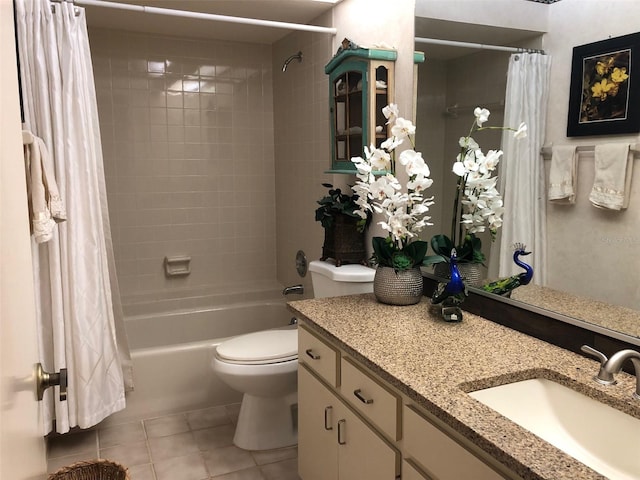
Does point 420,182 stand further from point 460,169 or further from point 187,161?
point 187,161

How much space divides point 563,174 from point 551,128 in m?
0.14

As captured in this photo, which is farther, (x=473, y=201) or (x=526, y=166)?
(x=473, y=201)

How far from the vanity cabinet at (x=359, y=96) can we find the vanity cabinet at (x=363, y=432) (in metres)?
0.80

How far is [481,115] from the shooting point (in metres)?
1.83

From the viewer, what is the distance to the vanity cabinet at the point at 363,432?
119 cm

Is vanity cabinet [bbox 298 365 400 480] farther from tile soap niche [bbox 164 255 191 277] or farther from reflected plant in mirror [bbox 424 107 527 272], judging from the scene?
tile soap niche [bbox 164 255 191 277]

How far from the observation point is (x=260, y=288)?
3.71 m

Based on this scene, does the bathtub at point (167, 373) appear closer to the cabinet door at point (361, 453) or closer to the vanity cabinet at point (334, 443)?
the vanity cabinet at point (334, 443)

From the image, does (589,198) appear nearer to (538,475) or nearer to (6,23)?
(538,475)

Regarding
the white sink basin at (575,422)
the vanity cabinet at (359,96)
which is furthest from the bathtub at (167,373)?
the white sink basin at (575,422)

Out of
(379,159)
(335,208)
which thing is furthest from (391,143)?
(335,208)

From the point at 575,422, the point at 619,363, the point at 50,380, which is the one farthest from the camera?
the point at 575,422

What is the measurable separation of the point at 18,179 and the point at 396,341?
1074mm

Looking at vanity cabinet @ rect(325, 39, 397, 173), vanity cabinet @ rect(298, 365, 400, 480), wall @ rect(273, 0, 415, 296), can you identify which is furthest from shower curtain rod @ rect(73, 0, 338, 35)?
vanity cabinet @ rect(298, 365, 400, 480)
